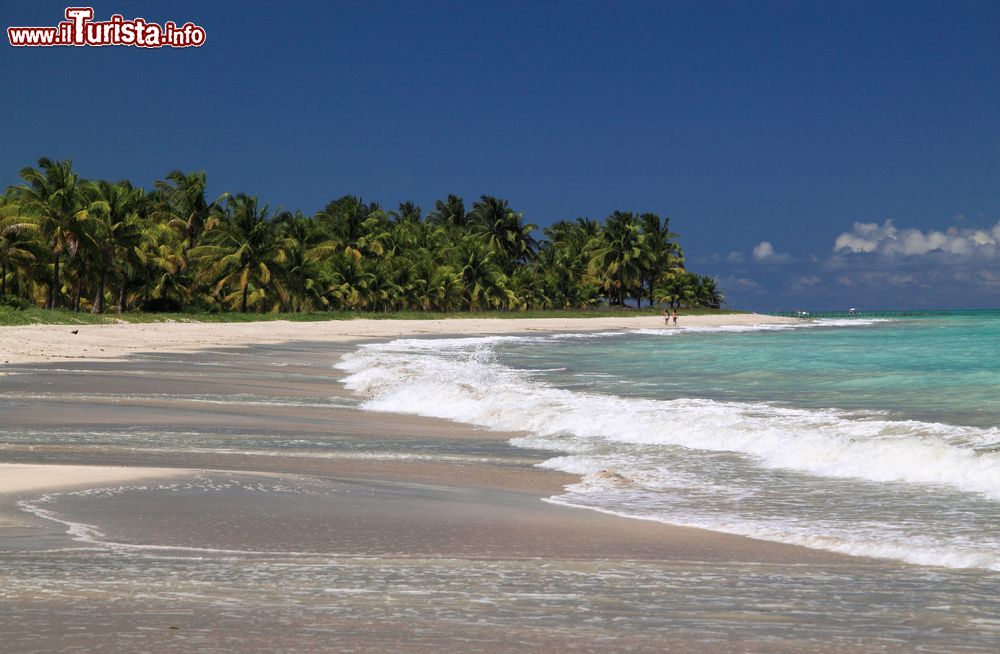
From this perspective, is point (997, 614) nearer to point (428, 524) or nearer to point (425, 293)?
point (428, 524)

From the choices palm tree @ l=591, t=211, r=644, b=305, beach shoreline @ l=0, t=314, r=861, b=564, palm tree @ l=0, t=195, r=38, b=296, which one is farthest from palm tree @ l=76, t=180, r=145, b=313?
palm tree @ l=591, t=211, r=644, b=305

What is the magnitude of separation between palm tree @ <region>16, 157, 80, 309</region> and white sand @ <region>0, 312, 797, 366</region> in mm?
7201

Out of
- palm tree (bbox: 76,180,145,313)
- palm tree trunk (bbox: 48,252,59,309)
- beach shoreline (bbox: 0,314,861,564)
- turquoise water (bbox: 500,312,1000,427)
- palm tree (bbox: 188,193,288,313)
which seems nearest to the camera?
beach shoreline (bbox: 0,314,861,564)

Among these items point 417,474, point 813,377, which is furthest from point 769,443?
point 813,377

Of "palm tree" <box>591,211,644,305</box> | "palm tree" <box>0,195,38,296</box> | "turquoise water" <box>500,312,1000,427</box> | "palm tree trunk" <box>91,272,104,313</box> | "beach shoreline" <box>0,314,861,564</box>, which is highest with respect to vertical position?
"palm tree" <box>591,211,644,305</box>

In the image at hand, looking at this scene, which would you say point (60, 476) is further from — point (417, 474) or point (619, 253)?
point (619, 253)

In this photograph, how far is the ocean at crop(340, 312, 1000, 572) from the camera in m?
5.95

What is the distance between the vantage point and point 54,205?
44.8 meters

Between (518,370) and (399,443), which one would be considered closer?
(399,443)

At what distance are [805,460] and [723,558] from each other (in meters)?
4.08

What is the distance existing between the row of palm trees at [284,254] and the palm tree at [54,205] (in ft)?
0.22

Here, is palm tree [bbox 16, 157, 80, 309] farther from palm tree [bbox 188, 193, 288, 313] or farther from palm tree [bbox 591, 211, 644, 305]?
palm tree [bbox 591, 211, 644, 305]

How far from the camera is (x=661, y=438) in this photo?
10312mm

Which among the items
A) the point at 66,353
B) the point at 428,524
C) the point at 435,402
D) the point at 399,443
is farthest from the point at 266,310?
the point at 428,524
